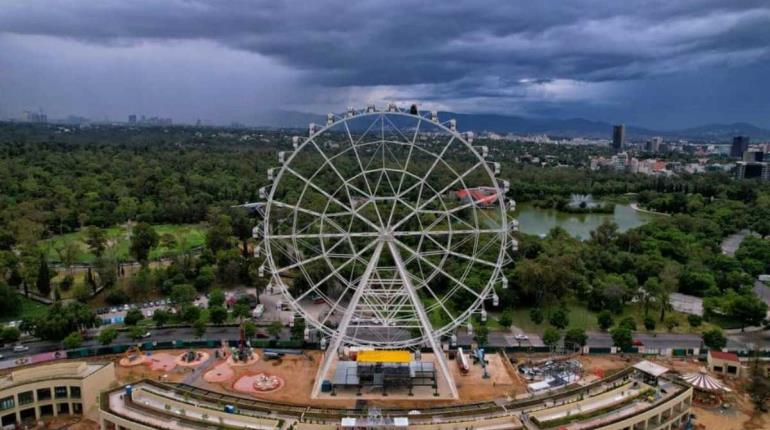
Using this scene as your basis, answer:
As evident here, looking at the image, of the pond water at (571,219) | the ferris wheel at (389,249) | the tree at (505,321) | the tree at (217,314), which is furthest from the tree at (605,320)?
the pond water at (571,219)

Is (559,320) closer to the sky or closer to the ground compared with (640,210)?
closer to the ground

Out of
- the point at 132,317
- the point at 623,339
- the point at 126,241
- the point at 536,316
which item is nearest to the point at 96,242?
the point at 126,241

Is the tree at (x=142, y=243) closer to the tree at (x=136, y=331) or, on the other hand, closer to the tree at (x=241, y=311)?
the tree at (x=136, y=331)

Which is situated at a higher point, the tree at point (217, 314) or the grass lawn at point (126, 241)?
the grass lawn at point (126, 241)

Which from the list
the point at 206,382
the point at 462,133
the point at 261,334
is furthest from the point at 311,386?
the point at 462,133

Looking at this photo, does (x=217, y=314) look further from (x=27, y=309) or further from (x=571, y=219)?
(x=571, y=219)

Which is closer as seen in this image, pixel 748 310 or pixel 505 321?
pixel 748 310
